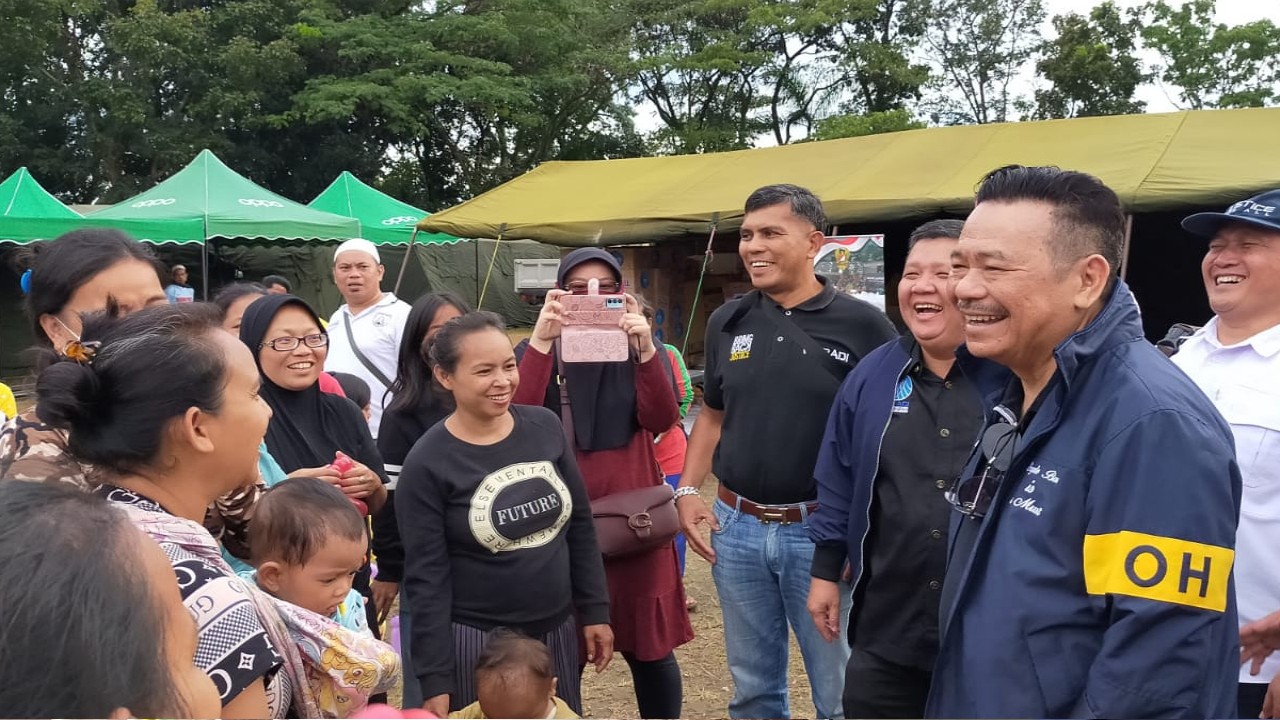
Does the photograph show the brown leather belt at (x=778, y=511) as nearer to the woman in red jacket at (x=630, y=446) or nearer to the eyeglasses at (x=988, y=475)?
the woman in red jacket at (x=630, y=446)

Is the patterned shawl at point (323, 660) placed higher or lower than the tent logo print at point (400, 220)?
lower

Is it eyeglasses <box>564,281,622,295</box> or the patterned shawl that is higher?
eyeglasses <box>564,281,622,295</box>

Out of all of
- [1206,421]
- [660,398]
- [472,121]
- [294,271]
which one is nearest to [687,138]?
[472,121]

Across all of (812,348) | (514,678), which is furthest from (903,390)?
(514,678)

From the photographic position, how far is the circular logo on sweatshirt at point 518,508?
2543mm

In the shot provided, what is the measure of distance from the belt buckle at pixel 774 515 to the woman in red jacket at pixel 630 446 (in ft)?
1.36

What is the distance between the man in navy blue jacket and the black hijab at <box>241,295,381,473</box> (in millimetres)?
1903

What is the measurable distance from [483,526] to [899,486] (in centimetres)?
114

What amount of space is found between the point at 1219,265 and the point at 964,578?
1.49m

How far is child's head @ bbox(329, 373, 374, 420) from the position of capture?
391cm

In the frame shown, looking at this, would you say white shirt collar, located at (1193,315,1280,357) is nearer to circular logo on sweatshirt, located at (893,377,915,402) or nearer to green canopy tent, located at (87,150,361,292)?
circular logo on sweatshirt, located at (893,377,915,402)

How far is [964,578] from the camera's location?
5.35 feet

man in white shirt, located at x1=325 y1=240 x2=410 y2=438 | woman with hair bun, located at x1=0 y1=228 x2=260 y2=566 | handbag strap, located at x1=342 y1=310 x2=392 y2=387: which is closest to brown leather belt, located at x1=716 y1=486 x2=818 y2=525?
woman with hair bun, located at x1=0 y1=228 x2=260 y2=566

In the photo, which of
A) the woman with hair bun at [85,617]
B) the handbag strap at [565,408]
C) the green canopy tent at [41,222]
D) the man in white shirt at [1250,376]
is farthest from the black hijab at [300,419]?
the green canopy tent at [41,222]
